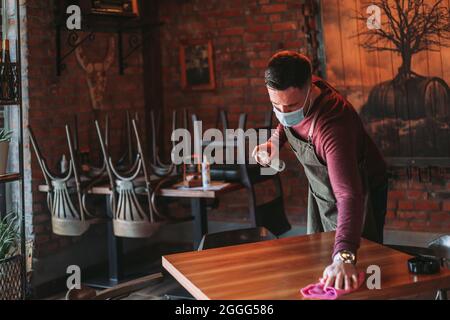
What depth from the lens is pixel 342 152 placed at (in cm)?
218

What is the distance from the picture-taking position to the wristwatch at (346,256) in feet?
6.38

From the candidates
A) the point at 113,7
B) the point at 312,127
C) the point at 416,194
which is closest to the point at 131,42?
the point at 113,7

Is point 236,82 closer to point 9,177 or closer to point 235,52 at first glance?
point 235,52

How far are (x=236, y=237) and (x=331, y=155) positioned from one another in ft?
2.53

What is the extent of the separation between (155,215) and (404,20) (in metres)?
→ 2.29

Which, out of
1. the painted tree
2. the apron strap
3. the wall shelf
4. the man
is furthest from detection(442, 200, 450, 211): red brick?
the wall shelf

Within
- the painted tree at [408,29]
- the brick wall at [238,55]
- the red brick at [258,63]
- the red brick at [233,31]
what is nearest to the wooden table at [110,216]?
the brick wall at [238,55]

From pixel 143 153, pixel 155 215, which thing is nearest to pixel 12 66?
pixel 143 153

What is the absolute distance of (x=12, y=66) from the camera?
3605 mm

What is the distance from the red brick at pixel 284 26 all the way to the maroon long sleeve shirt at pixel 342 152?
2.63 meters

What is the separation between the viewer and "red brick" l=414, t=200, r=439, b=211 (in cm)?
455

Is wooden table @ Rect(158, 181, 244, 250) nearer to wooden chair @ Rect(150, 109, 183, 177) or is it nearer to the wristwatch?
wooden chair @ Rect(150, 109, 183, 177)

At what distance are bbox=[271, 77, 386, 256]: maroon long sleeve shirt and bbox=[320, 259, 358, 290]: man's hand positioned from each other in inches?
4.3

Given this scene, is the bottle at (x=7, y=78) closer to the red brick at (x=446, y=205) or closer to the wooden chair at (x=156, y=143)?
the wooden chair at (x=156, y=143)
